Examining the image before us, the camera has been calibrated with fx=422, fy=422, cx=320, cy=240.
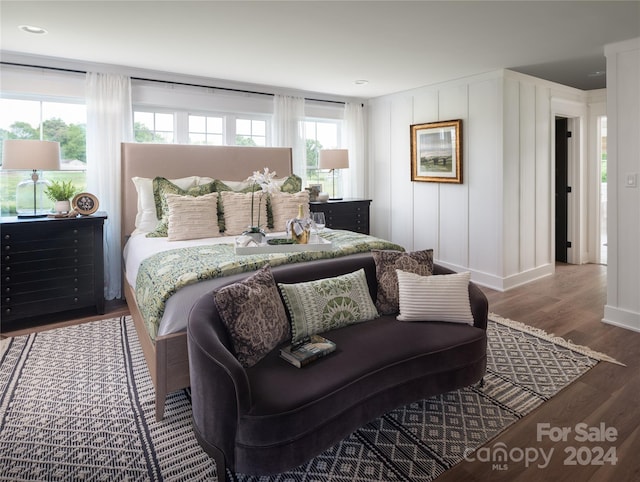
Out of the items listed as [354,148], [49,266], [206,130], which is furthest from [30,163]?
[354,148]

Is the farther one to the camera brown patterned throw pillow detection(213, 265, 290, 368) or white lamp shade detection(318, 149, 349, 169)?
white lamp shade detection(318, 149, 349, 169)

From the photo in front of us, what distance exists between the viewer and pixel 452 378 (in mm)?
2301

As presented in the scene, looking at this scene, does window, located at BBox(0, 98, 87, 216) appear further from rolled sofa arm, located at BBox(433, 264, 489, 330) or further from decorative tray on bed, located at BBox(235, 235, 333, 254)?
rolled sofa arm, located at BBox(433, 264, 489, 330)

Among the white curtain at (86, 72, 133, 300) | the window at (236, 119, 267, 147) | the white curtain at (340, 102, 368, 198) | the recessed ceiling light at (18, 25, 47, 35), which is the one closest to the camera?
the recessed ceiling light at (18, 25, 47, 35)

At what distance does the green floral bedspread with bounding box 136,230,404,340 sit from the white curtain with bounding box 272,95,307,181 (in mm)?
2546

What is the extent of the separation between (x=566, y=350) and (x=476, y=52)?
271 centimetres

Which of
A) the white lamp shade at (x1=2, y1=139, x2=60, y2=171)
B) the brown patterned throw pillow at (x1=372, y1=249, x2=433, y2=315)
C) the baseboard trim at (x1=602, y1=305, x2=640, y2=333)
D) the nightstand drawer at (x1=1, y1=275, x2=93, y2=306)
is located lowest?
the baseboard trim at (x1=602, y1=305, x2=640, y2=333)

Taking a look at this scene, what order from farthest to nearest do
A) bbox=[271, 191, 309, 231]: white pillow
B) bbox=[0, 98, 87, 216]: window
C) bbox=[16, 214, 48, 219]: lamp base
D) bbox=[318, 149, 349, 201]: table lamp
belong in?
bbox=[318, 149, 349, 201]: table lamp
bbox=[271, 191, 309, 231]: white pillow
bbox=[0, 98, 87, 216]: window
bbox=[16, 214, 48, 219]: lamp base

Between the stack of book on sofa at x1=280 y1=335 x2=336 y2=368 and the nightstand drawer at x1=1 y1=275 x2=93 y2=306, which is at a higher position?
the nightstand drawer at x1=1 y1=275 x2=93 y2=306

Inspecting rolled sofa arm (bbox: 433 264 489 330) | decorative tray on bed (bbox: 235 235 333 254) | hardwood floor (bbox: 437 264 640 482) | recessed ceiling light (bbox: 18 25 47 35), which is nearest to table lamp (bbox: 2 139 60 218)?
recessed ceiling light (bbox: 18 25 47 35)

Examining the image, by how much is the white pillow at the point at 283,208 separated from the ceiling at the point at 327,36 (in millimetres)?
1338

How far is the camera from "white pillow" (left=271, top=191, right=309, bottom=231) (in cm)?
419

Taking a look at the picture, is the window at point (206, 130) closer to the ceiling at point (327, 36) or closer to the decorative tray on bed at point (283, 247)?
the ceiling at point (327, 36)

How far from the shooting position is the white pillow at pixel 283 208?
4191mm
